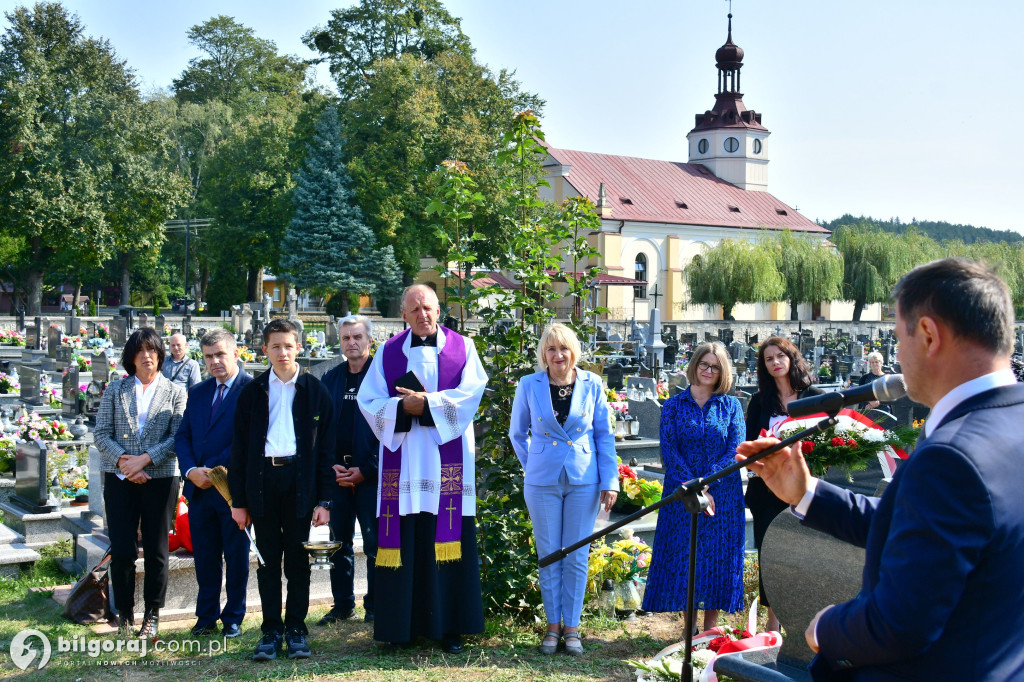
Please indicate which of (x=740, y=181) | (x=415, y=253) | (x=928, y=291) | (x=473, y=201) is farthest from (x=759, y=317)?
(x=928, y=291)

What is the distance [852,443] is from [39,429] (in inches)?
345

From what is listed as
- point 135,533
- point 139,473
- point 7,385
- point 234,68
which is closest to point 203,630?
point 135,533

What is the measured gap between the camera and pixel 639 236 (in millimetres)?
55594

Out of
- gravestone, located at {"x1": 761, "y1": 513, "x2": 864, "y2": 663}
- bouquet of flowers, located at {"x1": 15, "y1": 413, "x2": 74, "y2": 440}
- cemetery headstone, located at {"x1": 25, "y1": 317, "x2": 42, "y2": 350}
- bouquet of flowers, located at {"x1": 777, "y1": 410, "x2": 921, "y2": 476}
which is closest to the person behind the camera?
gravestone, located at {"x1": 761, "y1": 513, "x2": 864, "y2": 663}

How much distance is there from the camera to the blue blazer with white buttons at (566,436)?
18.2 ft

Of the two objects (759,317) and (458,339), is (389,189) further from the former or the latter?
(458,339)

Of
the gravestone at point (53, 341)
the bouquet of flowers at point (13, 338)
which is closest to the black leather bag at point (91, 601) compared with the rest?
the gravestone at point (53, 341)

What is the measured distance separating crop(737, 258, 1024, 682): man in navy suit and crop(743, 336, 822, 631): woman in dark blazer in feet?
12.6

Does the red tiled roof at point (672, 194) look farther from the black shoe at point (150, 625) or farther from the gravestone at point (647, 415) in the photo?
the black shoe at point (150, 625)

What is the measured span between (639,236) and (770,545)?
5267 centimetres

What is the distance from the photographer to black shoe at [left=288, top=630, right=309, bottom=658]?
5344mm

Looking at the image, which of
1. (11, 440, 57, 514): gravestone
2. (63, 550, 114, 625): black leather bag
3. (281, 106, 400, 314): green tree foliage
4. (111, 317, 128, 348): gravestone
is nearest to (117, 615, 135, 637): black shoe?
(63, 550, 114, 625): black leather bag

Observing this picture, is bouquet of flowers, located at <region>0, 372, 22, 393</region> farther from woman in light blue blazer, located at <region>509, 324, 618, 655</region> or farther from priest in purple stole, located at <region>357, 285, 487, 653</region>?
woman in light blue blazer, located at <region>509, 324, 618, 655</region>

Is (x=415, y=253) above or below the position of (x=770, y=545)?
above
